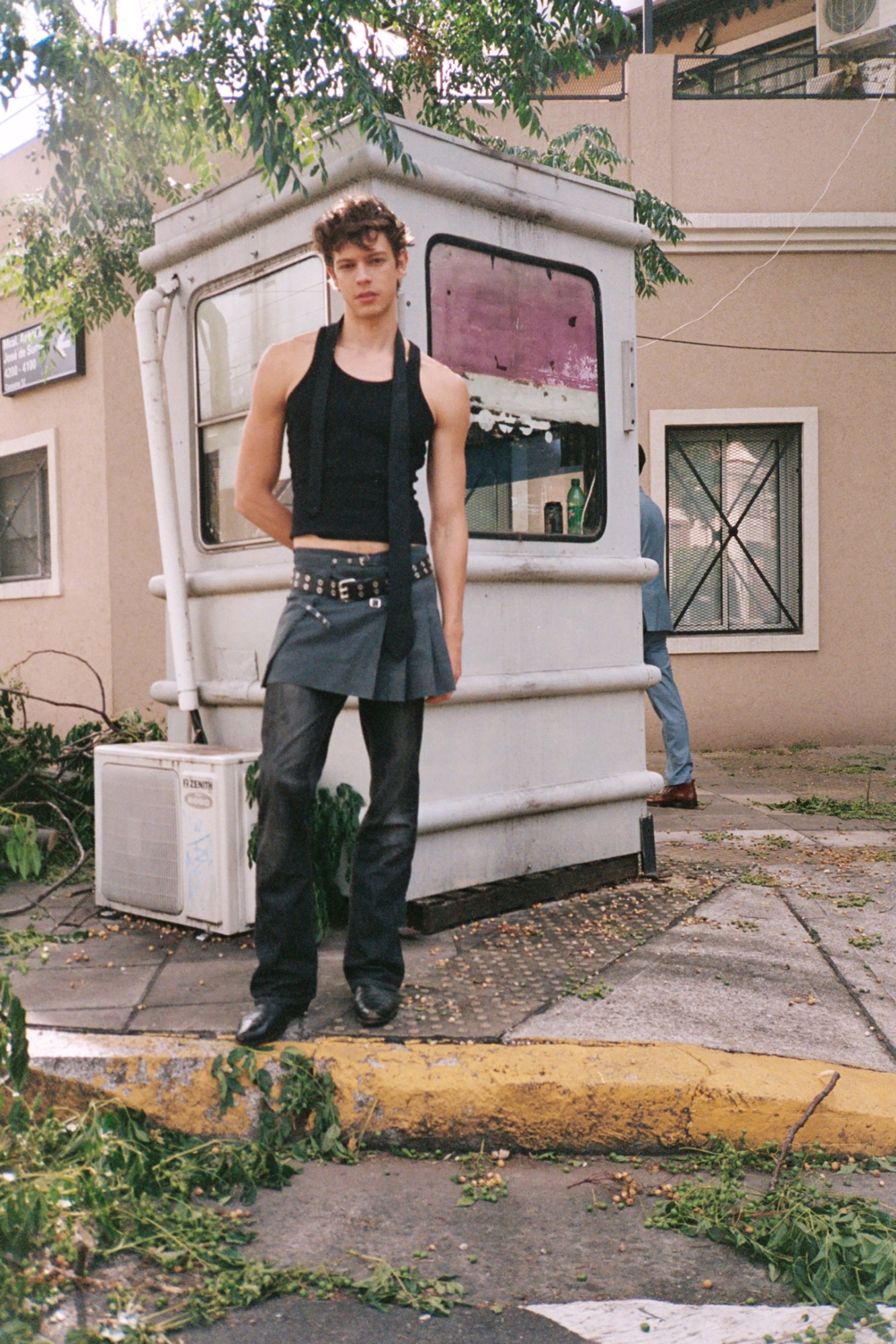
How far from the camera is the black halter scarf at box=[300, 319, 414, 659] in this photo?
2.96 metres

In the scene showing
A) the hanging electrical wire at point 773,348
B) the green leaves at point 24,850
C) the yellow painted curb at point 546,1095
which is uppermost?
the hanging electrical wire at point 773,348

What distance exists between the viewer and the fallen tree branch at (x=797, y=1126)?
2516 mm

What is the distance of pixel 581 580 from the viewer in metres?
4.46

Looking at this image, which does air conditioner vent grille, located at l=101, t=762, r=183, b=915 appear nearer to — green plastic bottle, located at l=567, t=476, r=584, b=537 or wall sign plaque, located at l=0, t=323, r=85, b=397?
green plastic bottle, located at l=567, t=476, r=584, b=537

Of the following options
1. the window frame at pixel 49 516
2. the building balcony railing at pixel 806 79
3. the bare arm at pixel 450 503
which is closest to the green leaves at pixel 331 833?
the bare arm at pixel 450 503

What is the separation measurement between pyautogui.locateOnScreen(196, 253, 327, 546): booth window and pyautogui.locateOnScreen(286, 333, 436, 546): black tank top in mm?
1003

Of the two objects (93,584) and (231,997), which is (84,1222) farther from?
(93,584)

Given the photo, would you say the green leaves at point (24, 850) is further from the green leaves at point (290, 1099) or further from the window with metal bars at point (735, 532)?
the window with metal bars at point (735, 532)

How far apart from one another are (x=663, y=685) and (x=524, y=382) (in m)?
2.61

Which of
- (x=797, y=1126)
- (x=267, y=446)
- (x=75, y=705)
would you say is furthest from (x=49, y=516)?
(x=797, y=1126)

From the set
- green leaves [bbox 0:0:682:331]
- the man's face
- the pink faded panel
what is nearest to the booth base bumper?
the pink faded panel

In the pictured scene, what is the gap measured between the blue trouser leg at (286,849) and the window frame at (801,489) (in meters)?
6.40

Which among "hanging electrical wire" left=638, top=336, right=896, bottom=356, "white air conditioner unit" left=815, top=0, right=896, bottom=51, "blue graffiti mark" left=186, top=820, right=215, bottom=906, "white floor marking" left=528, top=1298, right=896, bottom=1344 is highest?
"white air conditioner unit" left=815, top=0, right=896, bottom=51

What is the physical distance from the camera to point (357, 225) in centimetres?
294
